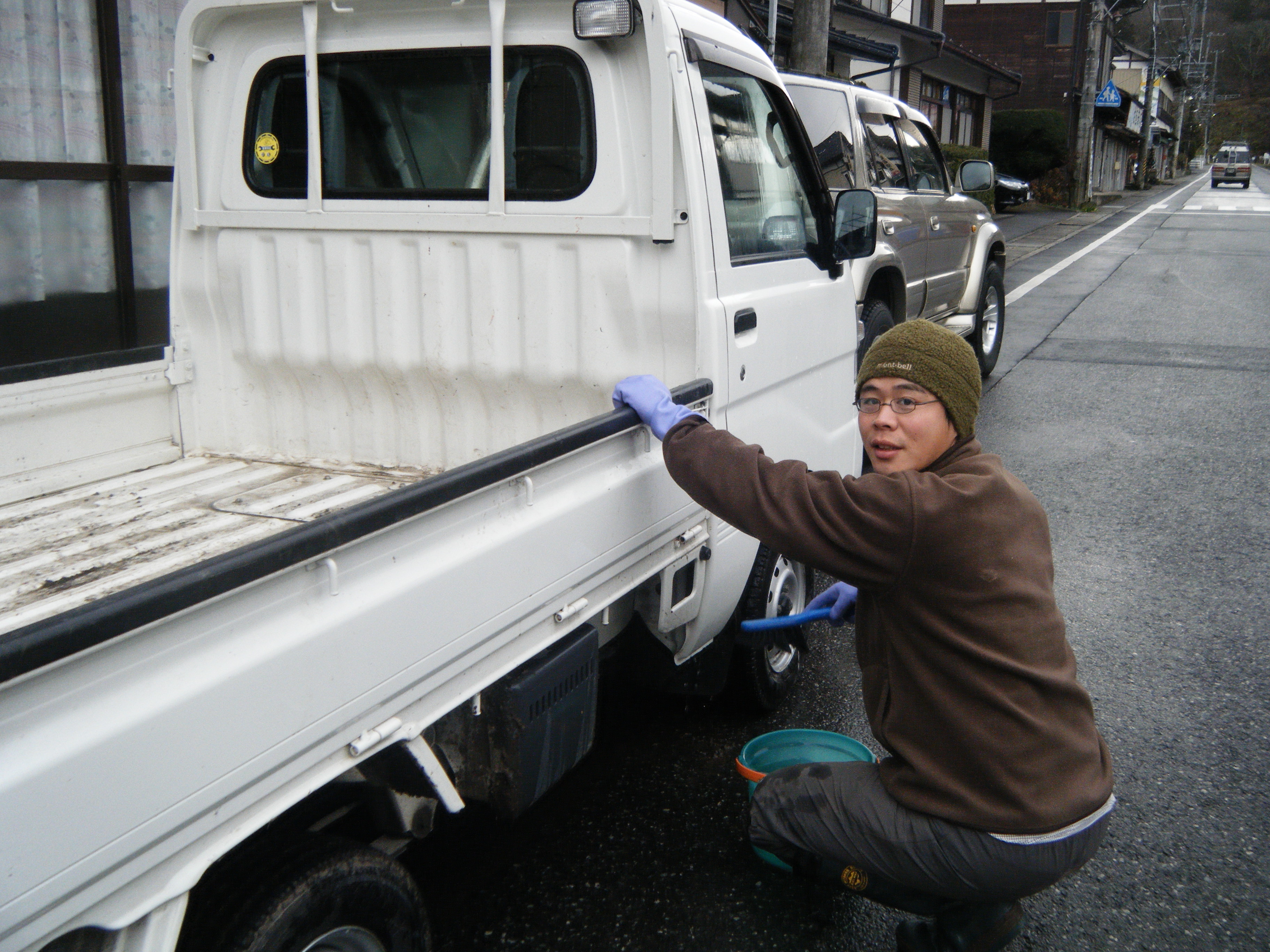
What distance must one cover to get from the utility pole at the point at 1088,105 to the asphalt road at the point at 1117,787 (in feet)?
105

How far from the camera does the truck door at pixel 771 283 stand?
3.15 metres

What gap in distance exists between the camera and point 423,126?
11.2 feet

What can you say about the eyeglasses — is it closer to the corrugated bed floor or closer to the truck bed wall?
the truck bed wall

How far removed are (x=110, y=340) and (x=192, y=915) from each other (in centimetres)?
554

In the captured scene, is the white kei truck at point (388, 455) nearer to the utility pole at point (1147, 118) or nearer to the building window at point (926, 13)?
the building window at point (926, 13)

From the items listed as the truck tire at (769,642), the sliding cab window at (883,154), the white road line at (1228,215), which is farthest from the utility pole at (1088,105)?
the truck tire at (769,642)

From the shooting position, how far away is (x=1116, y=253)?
21766mm

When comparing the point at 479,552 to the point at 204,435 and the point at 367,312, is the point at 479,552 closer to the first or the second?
the point at 367,312

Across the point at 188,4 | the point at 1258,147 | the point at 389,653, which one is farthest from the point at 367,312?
the point at 1258,147

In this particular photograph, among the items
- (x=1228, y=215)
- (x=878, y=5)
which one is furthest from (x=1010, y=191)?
(x=1228, y=215)

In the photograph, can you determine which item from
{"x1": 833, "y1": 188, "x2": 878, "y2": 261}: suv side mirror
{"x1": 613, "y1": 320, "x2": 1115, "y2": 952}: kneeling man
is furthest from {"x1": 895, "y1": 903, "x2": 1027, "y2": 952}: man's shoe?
{"x1": 833, "y1": 188, "x2": 878, "y2": 261}: suv side mirror

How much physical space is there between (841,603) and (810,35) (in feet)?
32.0

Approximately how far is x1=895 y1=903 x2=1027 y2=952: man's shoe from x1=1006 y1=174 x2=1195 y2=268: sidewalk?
50.6ft

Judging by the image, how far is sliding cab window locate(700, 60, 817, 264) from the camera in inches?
128
